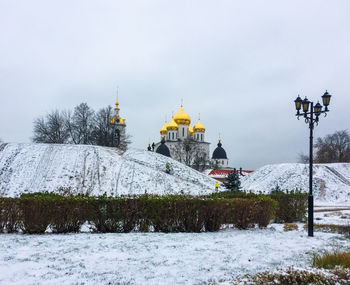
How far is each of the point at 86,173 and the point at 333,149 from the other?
153ft

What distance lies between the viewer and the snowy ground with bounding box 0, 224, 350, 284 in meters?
5.38

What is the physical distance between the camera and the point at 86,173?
27.9 metres

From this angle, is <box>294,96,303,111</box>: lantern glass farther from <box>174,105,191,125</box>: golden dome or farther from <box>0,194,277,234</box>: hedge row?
<box>174,105,191,125</box>: golden dome

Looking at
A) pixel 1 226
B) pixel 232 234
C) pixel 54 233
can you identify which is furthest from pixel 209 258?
pixel 1 226

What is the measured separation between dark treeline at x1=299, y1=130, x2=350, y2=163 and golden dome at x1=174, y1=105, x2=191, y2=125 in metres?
25.6

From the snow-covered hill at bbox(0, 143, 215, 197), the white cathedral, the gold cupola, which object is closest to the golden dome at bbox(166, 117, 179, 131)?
the white cathedral

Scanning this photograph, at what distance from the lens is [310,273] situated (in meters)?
5.34

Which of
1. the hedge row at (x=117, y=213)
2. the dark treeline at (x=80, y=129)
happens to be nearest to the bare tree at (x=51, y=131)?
the dark treeline at (x=80, y=129)

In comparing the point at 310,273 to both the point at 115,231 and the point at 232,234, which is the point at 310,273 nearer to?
the point at 232,234

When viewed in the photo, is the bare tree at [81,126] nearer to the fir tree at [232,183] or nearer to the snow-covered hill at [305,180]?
the snow-covered hill at [305,180]

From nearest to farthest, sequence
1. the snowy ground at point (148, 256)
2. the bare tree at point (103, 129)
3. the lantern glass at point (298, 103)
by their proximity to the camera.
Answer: the snowy ground at point (148, 256) < the lantern glass at point (298, 103) < the bare tree at point (103, 129)

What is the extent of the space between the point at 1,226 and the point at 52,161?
21.0 metres

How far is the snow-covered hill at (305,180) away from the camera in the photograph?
29261 mm

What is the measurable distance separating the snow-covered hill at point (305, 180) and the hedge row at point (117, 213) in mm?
21068
